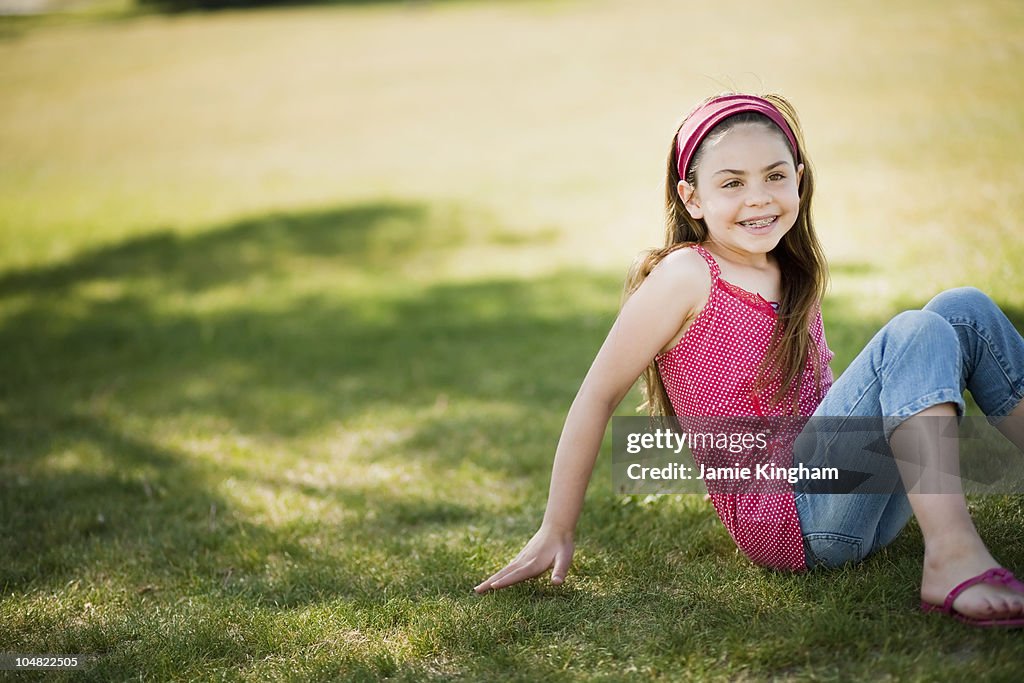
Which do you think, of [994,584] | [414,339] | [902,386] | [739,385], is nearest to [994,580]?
[994,584]

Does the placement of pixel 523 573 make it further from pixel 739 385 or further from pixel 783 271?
pixel 783 271

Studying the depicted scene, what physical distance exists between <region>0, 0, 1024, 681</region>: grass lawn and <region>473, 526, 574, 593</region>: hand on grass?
10 cm

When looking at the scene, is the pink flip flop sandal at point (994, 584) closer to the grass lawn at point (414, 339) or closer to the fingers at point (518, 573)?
the grass lawn at point (414, 339)

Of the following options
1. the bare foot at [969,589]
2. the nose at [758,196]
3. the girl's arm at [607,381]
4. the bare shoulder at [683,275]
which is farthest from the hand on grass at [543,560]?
the nose at [758,196]

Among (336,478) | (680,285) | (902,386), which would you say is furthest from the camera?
(336,478)

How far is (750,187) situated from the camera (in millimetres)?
2654

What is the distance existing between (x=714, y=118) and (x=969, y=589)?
138 centimetres

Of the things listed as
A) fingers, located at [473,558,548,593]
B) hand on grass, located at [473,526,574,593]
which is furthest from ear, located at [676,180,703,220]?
fingers, located at [473,558,548,593]

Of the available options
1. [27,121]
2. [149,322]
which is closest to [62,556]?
[149,322]

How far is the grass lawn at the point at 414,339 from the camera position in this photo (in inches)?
103

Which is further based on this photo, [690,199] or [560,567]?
[690,199]

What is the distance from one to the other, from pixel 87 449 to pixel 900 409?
4.27 meters

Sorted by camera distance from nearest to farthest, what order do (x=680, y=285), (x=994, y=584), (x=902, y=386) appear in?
(x=994, y=584)
(x=902, y=386)
(x=680, y=285)

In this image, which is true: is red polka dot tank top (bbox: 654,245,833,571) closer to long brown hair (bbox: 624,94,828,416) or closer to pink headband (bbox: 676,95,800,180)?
long brown hair (bbox: 624,94,828,416)
